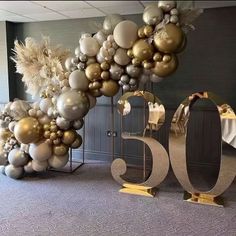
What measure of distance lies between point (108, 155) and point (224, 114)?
1953 mm

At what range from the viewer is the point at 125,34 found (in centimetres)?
264

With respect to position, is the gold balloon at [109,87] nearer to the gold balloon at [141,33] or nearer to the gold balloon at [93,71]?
the gold balloon at [93,71]

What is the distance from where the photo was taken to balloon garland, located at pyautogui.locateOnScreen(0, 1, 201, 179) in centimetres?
260

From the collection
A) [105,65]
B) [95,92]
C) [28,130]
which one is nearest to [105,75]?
[105,65]

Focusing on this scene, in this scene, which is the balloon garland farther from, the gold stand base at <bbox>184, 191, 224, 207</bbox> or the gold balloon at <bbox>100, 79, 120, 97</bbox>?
the gold stand base at <bbox>184, 191, 224, 207</bbox>

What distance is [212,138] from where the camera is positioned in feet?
11.6

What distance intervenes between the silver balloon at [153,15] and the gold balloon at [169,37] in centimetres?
10

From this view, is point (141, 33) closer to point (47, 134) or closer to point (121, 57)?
point (121, 57)

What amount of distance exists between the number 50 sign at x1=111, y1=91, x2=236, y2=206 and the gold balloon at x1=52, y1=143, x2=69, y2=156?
0.60 meters

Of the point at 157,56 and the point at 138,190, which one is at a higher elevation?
the point at 157,56

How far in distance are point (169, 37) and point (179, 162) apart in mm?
1291

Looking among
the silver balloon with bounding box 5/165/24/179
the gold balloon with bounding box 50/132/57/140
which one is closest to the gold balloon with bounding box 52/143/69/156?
the gold balloon with bounding box 50/132/57/140

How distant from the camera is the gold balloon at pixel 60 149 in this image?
10.4 ft

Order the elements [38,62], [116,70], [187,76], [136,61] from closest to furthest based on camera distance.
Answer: [136,61] < [116,70] < [38,62] < [187,76]
